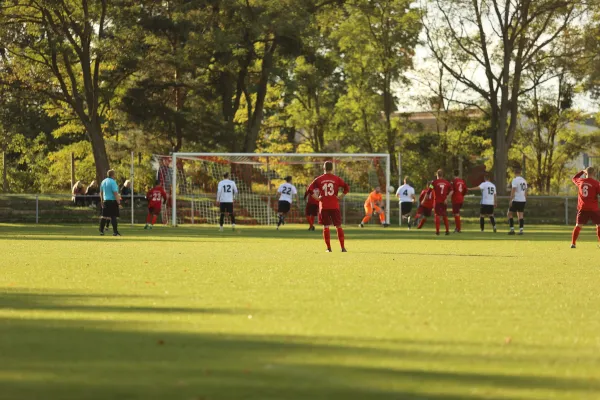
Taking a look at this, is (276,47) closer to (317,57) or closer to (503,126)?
(317,57)

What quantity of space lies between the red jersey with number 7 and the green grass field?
366cm

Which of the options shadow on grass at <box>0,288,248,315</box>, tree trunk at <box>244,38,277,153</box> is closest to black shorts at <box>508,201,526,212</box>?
tree trunk at <box>244,38,277,153</box>

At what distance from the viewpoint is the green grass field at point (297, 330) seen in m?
6.81

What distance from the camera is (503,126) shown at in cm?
5131

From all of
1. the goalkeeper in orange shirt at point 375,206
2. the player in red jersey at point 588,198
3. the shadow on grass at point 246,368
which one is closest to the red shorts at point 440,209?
the goalkeeper in orange shirt at point 375,206

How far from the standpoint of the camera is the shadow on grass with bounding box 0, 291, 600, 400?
21.5ft

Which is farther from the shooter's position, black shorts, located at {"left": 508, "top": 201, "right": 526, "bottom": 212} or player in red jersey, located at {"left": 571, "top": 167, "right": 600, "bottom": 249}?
black shorts, located at {"left": 508, "top": 201, "right": 526, "bottom": 212}

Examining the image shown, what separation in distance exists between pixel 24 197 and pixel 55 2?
8408 millimetres

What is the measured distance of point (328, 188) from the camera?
22.2m

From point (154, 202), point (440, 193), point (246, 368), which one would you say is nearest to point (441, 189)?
point (440, 193)

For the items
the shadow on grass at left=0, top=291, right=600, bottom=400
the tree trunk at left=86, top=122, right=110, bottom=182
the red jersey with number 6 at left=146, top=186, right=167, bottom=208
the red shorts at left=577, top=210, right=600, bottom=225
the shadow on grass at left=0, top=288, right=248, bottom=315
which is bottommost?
the shadow on grass at left=0, top=291, right=600, bottom=400

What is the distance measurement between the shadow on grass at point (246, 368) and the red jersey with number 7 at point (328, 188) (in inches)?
508

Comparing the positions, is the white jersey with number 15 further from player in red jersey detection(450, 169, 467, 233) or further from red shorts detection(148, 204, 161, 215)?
player in red jersey detection(450, 169, 467, 233)

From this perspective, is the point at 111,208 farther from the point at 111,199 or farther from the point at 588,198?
the point at 588,198
